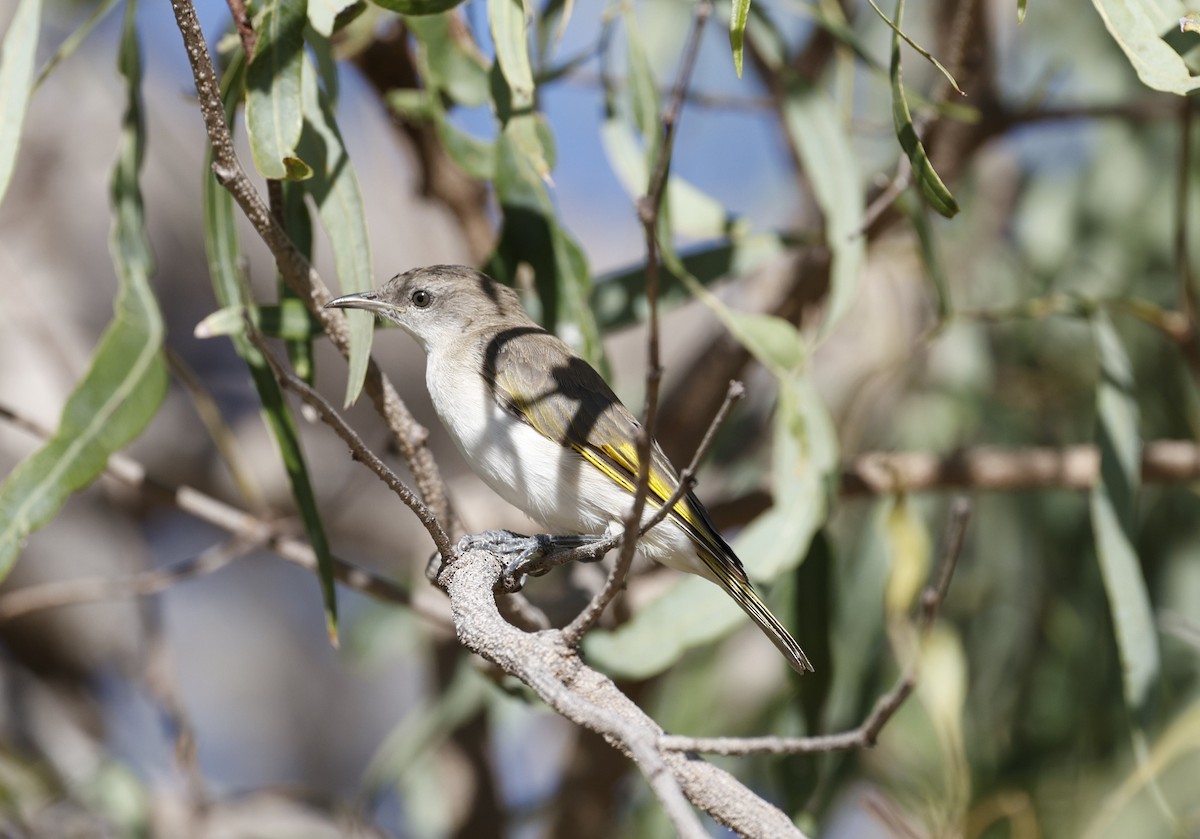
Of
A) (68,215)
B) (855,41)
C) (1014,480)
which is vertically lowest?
(1014,480)

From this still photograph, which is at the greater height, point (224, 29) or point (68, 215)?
point (224, 29)

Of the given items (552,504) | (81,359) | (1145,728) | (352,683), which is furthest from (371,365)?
(352,683)

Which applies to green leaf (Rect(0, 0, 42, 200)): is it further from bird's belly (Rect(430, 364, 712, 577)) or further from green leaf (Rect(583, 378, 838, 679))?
green leaf (Rect(583, 378, 838, 679))

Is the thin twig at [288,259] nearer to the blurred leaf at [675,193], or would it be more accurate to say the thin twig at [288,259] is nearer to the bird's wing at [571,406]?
the bird's wing at [571,406]

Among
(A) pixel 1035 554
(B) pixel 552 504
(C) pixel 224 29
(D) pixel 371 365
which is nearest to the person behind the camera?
(D) pixel 371 365

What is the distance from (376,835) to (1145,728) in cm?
222

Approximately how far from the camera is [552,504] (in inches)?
99.3

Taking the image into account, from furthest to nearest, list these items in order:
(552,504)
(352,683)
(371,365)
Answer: (352,683) → (552,504) → (371,365)

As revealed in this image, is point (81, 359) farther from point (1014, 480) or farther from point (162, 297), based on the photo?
point (1014, 480)

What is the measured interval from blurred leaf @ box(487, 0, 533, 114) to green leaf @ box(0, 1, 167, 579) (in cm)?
86

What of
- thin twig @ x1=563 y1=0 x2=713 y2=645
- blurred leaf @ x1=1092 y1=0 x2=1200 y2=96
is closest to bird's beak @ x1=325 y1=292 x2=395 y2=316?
thin twig @ x1=563 y1=0 x2=713 y2=645

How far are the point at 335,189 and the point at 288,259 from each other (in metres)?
0.28

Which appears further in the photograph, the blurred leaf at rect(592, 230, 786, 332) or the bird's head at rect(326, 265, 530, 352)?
the blurred leaf at rect(592, 230, 786, 332)

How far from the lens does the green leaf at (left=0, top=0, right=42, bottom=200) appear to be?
7.07 ft
